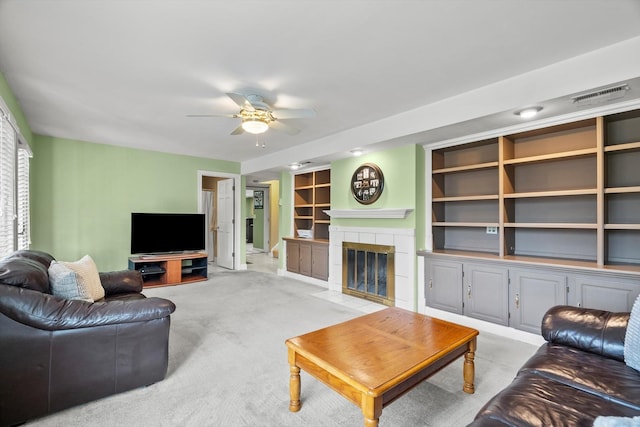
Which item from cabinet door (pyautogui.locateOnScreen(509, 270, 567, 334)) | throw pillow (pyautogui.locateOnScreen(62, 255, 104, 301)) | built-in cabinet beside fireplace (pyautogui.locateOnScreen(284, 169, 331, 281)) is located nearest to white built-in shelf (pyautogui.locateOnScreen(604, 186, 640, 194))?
cabinet door (pyautogui.locateOnScreen(509, 270, 567, 334))

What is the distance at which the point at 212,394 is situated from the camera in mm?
2102

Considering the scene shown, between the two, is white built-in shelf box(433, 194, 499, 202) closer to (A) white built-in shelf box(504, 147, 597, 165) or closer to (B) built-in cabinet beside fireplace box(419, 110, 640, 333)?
(B) built-in cabinet beside fireplace box(419, 110, 640, 333)

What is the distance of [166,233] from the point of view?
222 inches

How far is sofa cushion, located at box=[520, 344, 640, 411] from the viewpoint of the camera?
4.57ft

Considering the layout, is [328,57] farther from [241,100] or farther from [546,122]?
[546,122]

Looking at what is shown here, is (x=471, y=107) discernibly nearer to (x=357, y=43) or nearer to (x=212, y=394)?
(x=357, y=43)

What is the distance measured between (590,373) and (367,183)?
3378 mm

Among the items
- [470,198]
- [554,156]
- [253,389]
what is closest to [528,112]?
[554,156]

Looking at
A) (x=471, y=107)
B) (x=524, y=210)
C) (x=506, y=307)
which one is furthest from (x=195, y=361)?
(x=524, y=210)

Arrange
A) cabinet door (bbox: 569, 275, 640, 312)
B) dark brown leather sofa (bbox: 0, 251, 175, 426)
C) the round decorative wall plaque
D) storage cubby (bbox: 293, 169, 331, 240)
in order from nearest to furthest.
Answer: dark brown leather sofa (bbox: 0, 251, 175, 426)
cabinet door (bbox: 569, 275, 640, 312)
the round decorative wall plaque
storage cubby (bbox: 293, 169, 331, 240)

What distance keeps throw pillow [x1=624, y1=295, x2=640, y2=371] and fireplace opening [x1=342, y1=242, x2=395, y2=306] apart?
105 inches

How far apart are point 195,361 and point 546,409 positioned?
2404 mm

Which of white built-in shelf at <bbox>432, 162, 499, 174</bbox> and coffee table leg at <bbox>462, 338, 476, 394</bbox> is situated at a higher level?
white built-in shelf at <bbox>432, 162, 499, 174</bbox>

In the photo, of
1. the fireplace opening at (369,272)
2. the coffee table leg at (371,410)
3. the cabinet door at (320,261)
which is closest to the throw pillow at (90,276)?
the coffee table leg at (371,410)
